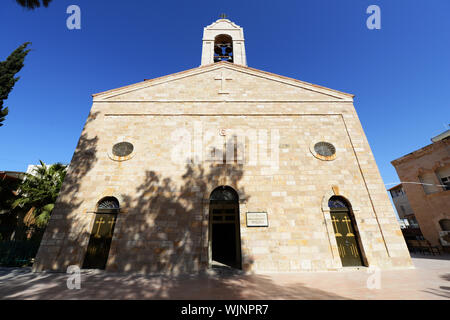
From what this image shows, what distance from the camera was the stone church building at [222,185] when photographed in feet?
22.3

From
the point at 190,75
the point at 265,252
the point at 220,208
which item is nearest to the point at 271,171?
the point at 220,208

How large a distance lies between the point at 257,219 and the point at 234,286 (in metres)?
A: 2.79

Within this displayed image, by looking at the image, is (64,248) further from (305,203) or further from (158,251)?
(305,203)

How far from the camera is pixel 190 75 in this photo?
35.6ft

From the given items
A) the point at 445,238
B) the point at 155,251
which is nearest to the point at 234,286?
the point at 155,251

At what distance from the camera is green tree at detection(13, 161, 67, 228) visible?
11367 millimetres

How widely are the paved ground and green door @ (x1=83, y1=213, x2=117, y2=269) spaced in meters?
0.68

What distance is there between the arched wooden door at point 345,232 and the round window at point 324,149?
2.12m

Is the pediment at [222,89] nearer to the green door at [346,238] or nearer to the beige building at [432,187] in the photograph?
the green door at [346,238]

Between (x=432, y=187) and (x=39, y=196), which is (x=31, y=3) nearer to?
(x=39, y=196)

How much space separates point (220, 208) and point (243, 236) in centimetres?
146

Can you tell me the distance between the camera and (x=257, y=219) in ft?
23.6

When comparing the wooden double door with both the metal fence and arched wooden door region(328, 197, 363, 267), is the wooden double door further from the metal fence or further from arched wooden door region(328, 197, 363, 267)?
the metal fence

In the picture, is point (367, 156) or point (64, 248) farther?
point (367, 156)
